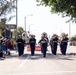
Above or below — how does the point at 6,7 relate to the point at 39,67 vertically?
above

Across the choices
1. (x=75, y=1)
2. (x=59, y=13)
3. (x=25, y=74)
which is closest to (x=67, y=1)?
(x=75, y=1)

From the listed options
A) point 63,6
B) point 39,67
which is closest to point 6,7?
point 63,6

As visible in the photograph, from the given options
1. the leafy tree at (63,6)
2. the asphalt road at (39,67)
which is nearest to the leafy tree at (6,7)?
the leafy tree at (63,6)

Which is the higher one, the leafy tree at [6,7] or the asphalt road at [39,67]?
the leafy tree at [6,7]

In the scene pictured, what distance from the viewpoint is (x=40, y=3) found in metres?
38.8

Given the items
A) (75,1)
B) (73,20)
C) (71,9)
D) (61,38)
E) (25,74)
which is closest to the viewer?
(25,74)

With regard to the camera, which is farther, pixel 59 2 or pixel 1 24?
pixel 1 24

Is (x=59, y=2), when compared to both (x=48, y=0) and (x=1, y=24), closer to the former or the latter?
(x=48, y=0)

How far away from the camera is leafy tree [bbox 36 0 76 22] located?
3506 centimetres

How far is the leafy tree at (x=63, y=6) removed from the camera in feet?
115

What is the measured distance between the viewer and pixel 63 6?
116 ft

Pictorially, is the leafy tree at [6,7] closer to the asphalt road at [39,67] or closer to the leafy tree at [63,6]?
the leafy tree at [63,6]

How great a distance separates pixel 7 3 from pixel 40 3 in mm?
4168

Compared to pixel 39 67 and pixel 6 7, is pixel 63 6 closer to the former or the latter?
pixel 6 7
